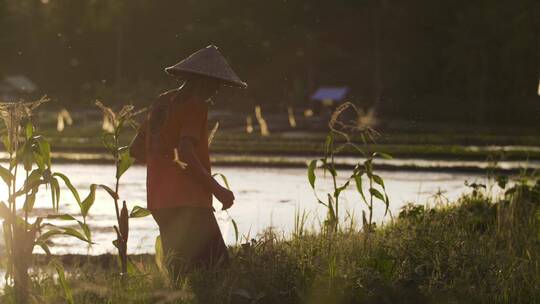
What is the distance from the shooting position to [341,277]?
6.40 metres

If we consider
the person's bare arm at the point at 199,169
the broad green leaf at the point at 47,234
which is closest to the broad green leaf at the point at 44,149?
the broad green leaf at the point at 47,234

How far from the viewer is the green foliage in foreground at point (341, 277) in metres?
6.18

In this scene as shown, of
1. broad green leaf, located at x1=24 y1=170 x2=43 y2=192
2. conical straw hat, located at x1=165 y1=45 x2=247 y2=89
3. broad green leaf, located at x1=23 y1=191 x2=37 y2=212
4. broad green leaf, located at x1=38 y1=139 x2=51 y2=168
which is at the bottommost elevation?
broad green leaf, located at x1=23 y1=191 x2=37 y2=212

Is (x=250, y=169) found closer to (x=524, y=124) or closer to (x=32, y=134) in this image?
(x=32, y=134)

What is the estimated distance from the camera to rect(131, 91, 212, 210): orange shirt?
689 centimetres

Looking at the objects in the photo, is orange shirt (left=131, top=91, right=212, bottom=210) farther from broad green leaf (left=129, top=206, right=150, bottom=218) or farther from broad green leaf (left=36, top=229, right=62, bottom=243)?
broad green leaf (left=36, top=229, right=62, bottom=243)

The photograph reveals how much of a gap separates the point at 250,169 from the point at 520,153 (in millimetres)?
7339

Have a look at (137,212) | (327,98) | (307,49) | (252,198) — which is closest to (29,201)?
(137,212)

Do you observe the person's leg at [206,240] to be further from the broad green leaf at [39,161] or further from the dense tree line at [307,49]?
the dense tree line at [307,49]

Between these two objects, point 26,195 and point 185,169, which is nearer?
point 26,195

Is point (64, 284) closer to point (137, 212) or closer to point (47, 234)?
point (47, 234)

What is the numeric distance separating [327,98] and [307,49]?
421cm

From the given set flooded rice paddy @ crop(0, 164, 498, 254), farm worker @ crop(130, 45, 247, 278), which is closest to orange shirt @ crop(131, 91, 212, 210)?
farm worker @ crop(130, 45, 247, 278)

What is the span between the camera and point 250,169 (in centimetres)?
2280
